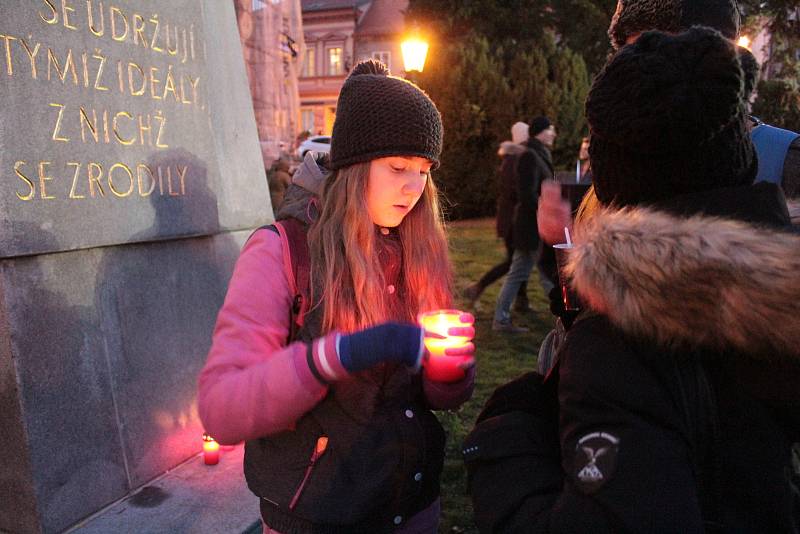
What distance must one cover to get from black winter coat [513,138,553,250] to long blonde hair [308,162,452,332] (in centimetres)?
506

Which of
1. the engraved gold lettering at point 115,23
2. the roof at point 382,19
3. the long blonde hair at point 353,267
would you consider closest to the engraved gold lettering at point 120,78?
the engraved gold lettering at point 115,23

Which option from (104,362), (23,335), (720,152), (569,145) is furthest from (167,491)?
(569,145)

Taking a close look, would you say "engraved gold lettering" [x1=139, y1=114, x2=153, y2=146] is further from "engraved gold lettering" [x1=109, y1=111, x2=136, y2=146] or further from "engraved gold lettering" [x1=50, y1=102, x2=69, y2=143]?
"engraved gold lettering" [x1=50, y1=102, x2=69, y2=143]

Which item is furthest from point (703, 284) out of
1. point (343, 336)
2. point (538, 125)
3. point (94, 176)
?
point (538, 125)

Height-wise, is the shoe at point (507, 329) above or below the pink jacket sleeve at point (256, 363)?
below

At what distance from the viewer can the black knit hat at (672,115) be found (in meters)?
1.05

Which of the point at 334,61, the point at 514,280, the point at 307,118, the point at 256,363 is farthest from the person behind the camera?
the point at 307,118

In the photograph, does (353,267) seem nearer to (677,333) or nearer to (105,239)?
(677,333)

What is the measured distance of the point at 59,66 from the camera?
8.71ft

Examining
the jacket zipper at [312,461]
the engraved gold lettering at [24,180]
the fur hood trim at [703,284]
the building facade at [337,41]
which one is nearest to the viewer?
the fur hood trim at [703,284]

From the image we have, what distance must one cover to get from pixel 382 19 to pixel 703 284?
1709 inches

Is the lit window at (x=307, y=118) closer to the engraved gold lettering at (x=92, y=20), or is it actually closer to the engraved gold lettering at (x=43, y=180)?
the engraved gold lettering at (x=92, y=20)

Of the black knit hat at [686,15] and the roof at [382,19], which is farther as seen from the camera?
the roof at [382,19]

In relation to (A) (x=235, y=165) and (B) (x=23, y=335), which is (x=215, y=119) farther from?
(B) (x=23, y=335)
